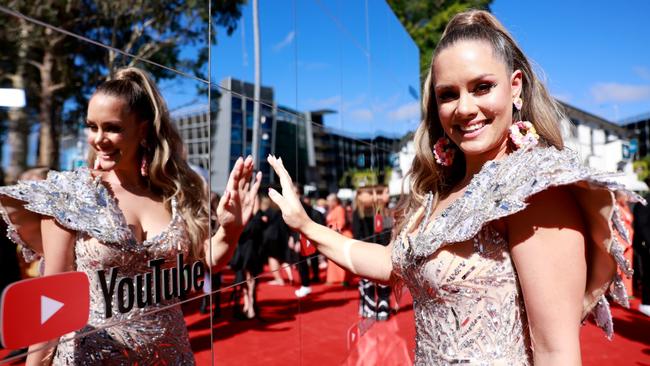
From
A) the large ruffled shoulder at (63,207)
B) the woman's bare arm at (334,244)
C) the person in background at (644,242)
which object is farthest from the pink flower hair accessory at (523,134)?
the person in background at (644,242)

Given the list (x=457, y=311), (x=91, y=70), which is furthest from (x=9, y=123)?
(x=457, y=311)

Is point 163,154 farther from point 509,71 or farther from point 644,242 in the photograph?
point 644,242

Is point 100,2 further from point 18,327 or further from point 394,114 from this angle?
point 394,114

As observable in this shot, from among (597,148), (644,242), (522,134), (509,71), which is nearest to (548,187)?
(522,134)

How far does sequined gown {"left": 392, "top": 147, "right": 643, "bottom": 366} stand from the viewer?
1.24 meters

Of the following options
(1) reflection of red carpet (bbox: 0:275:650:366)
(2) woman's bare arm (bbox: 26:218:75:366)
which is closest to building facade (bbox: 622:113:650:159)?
(1) reflection of red carpet (bbox: 0:275:650:366)

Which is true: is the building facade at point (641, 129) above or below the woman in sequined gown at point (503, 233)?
above

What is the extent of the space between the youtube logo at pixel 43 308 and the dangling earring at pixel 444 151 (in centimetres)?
121

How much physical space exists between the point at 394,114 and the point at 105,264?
13.7 ft

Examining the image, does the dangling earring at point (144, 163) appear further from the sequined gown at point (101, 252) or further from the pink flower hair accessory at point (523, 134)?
the pink flower hair accessory at point (523, 134)

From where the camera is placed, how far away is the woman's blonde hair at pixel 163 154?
117 centimetres

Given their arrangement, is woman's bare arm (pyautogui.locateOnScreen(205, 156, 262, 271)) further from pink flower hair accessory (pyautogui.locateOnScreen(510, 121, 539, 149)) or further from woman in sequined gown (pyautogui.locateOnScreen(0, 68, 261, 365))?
pink flower hair accessory (pyautogui.locateOnScreen(510, 121, 539, 149))

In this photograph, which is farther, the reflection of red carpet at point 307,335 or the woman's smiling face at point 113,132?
the reflection of red carpet at point 307,335

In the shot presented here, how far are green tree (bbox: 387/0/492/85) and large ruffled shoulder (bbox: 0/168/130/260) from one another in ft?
50.1
